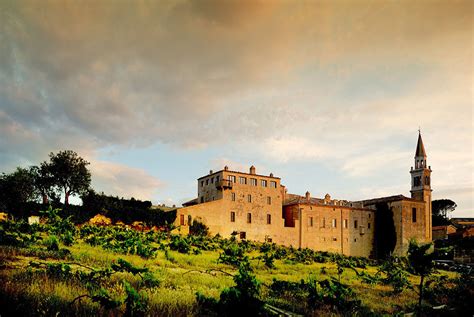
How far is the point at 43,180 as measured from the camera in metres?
48.7

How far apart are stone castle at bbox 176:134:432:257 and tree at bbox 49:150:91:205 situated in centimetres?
1406

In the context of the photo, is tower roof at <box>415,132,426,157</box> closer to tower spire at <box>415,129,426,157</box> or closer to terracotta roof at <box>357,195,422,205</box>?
tower spire at <box>415,129,426,157</box>

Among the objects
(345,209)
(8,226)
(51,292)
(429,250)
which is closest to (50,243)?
(8,226)

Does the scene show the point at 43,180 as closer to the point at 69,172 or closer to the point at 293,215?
the point at 69,172

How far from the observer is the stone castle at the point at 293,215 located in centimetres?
4528

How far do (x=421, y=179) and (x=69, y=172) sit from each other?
183 feet

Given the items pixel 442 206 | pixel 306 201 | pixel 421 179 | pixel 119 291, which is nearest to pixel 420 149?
pixel 421 179

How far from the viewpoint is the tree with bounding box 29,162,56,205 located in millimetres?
48281

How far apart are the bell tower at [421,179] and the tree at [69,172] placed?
52.1 meters

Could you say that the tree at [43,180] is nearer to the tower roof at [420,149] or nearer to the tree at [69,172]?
the tree at [69,172]

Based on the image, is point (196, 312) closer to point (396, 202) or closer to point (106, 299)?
point (106, 299)

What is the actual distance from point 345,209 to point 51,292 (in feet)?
173

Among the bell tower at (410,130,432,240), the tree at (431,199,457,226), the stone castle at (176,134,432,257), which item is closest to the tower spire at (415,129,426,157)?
the bell tower at (410,130,432,240)

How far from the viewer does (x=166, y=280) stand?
Result: 973 cm
